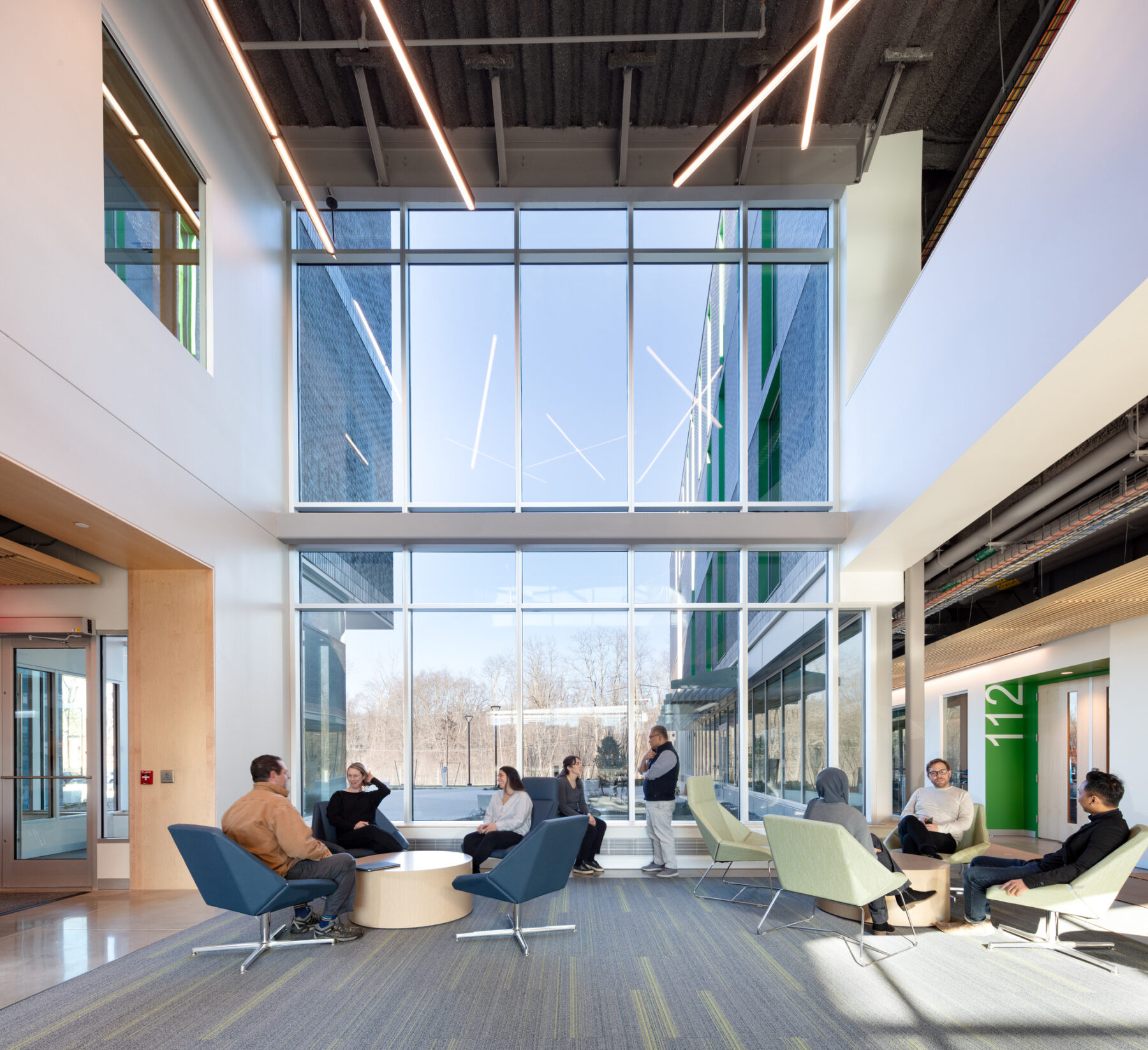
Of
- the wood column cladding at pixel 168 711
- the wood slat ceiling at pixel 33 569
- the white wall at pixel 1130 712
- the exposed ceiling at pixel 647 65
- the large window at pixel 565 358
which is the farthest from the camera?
the white wall at pixel 1130 712

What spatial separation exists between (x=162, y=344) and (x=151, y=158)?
1.54m

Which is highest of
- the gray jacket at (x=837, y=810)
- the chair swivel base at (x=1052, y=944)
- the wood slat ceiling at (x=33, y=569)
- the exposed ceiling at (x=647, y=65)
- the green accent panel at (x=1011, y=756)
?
the exposed ceiling at (x=647, y=65)

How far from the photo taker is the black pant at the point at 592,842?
28.5 ft

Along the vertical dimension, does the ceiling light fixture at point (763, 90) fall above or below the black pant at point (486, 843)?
above

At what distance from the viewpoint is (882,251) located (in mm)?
10031

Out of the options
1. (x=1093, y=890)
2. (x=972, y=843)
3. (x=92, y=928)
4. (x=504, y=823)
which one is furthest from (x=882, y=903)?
(x=92, y=928)

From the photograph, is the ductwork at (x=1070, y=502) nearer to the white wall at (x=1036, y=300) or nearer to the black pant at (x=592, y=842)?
the white wall at (x=1036, y=300)

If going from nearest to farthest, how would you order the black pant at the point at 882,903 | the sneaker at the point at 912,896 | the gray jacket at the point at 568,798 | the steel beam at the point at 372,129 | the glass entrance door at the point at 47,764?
the black pant at the point at 882,903 → the sneaker at the point at 912,896 → the glass entrance door at the point at 47,764 → the gray jacket at the point at 568,798 → the steel beam at the point at 372,129

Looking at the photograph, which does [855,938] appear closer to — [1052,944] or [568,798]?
[1052,944]

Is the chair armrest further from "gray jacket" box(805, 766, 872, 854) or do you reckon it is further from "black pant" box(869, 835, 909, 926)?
"gray jacket" box(805, 766, 872, 854)

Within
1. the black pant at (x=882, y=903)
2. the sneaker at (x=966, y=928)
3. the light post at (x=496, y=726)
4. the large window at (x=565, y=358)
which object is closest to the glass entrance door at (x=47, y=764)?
the large window at (x=565, y=358)

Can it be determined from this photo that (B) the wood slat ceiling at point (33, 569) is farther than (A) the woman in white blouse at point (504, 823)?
No

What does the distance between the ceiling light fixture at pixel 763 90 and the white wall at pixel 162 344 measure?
4.22 meters

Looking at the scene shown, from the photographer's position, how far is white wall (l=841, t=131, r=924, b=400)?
9938mm
